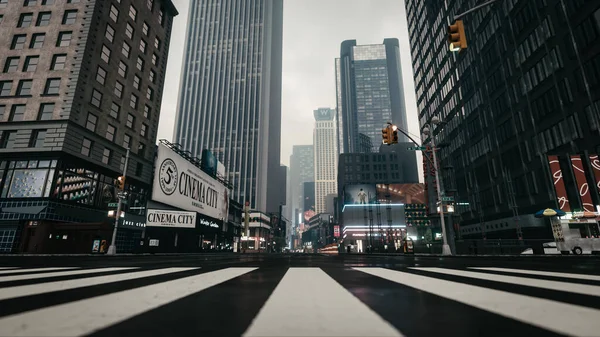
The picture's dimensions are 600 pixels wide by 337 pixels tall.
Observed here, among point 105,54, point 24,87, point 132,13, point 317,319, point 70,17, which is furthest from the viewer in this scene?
point 132,13

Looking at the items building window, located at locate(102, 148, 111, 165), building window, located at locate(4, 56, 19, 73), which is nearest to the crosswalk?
building window, located at locate(102, 148, 111, 165)

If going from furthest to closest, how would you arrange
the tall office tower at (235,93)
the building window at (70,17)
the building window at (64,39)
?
the tall office tower at (235,93)
the building window at (70,17)
the building window at (64,39)

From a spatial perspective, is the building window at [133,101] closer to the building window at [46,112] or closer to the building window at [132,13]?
the building window at [46,112]

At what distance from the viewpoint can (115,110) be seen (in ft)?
98.2

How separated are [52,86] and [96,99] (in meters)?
3.35

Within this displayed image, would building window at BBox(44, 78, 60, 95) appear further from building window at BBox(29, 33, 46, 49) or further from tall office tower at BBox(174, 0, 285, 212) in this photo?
tall office tower at BBox(174, 0, 285, 212)

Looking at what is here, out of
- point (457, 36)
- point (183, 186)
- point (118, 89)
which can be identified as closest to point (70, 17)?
point (118, 89)

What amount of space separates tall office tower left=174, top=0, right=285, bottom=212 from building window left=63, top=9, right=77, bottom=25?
8175cm

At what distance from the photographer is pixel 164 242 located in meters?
35.1

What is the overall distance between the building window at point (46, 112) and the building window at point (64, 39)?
6559mm

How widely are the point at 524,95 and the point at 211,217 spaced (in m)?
45.4

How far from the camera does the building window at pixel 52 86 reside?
2530 cm

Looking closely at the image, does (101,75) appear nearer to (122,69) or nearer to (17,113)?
(122,69)

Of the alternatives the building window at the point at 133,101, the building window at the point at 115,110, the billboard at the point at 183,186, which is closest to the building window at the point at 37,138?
the building window at the point at 115,110
